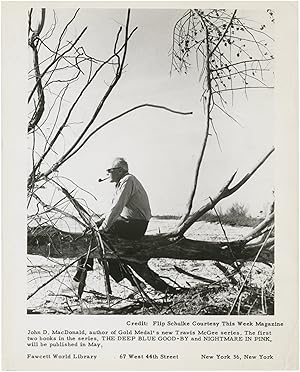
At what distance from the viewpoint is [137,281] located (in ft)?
3.36

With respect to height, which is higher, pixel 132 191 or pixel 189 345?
pixel 132 191

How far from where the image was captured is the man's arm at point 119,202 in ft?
3.37

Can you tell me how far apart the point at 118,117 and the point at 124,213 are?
17 cm

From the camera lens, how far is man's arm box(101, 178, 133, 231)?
1.03 metres

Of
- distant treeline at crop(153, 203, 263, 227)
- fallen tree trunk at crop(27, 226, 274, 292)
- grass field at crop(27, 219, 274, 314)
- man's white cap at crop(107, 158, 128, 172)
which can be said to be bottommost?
grass field at crop(27, 219, 274, 314)

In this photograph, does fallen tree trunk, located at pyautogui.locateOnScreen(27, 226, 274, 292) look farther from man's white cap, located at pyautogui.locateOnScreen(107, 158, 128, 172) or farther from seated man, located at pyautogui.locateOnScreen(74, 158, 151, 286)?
man's white cap, located at pyautogui.locateOnScreen(107, 158, 128, 172)

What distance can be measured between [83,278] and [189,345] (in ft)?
0.71

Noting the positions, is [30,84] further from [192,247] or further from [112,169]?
[192,247]

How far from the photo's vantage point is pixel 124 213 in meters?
1.03

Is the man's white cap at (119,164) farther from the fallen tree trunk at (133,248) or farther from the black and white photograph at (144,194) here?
the fallen tree trunk at (133,248)

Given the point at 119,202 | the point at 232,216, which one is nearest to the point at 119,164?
the point at 119,202

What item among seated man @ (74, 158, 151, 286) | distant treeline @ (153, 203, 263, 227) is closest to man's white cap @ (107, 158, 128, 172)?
seated man @ (74, 158, 151, 286)

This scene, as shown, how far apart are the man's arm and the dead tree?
23 mm
